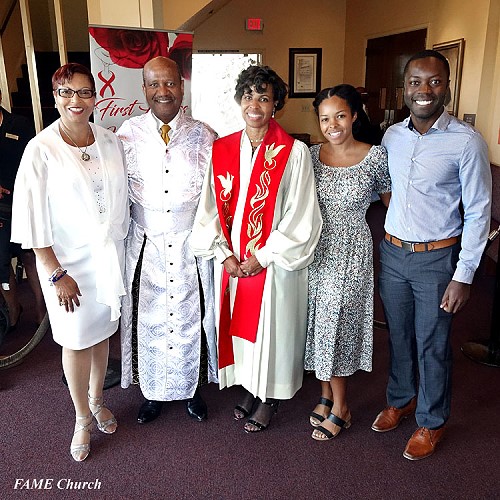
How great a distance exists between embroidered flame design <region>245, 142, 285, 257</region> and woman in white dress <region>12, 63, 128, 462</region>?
535mm

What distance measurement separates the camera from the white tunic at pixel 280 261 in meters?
2.13

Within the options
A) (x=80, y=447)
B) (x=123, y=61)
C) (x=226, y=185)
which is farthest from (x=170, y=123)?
(x=80, y=447)

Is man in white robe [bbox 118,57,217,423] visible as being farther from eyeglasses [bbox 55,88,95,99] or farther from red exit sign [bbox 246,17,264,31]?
red exit sign [bbox 246,17,264,31]

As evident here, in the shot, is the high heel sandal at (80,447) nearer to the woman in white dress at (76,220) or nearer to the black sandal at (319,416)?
the woman in white dress at (76,220)

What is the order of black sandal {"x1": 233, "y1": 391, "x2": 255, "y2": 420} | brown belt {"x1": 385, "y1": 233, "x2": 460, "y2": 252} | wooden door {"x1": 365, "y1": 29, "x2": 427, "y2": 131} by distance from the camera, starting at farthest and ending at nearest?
wooden door {"x1": 365, "y1": 29, "x2": 427, "y2": 131} < black sandal {"x1": 233, "y1": 391, "x2": 255, "y2": 420} < brown belt {"x1": 385, "y1": 233, "x2": 460, "y2": 252}

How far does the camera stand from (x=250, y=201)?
2182 millimetres

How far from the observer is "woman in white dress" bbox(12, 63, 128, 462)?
1.97 meters

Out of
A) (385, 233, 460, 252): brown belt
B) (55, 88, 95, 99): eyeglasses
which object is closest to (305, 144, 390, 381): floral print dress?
(385, 233, 460, 252): brown belt

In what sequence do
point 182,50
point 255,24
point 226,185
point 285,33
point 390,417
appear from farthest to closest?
point 285,33
point 255,24
point 182,50
point 390,417
point 226,185

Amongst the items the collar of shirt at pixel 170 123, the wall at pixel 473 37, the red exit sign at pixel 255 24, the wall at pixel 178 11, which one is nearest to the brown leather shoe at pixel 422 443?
the collar of shirt at pixel 170 123

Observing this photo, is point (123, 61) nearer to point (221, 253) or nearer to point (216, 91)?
point (216, 91)

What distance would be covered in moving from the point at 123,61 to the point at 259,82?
4.62 ft

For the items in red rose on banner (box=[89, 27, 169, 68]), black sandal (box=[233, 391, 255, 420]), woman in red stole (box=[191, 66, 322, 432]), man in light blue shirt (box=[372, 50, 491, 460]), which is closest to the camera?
man in light blue shirt (box=[372, 50, 491, 460])

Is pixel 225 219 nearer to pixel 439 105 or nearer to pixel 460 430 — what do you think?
pixel 439 105
